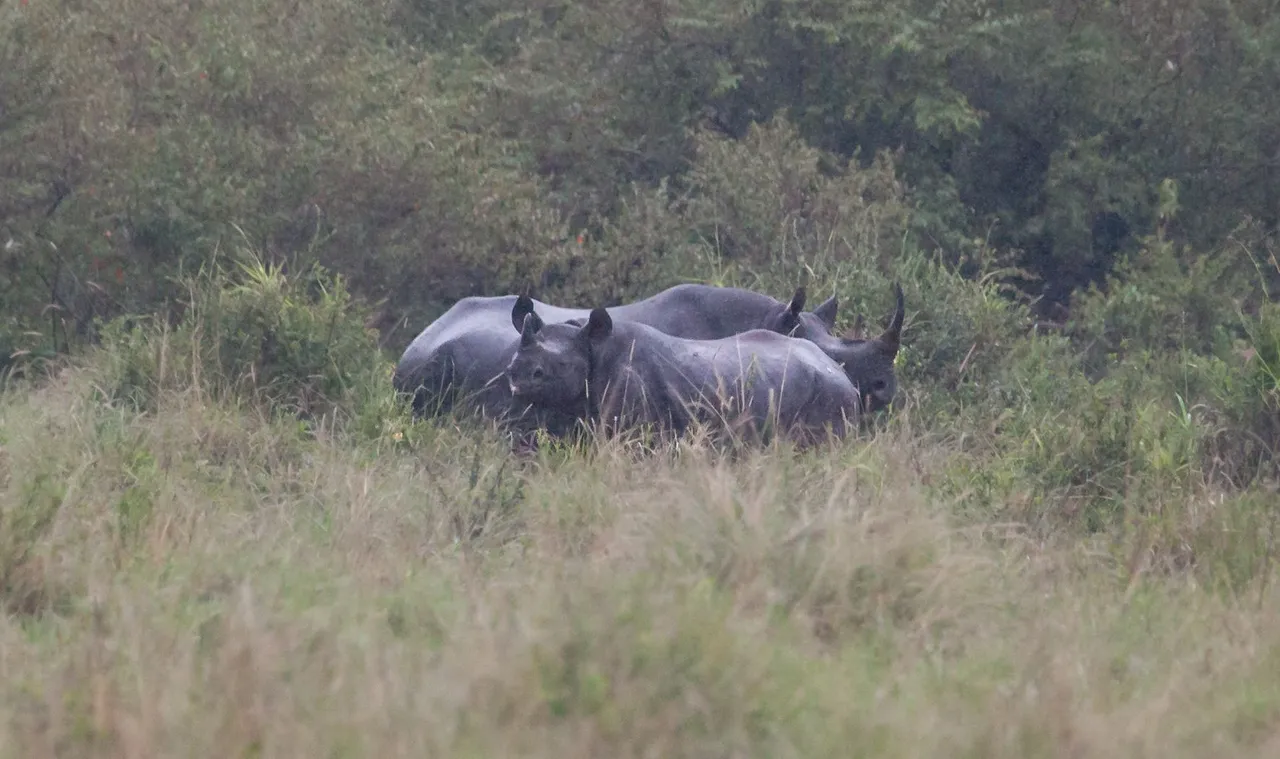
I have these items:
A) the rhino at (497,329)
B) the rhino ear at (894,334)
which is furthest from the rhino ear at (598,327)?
the rhino ear at (894,334)

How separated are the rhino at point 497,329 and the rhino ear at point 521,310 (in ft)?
0.17

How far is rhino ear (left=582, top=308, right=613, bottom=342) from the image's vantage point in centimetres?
878

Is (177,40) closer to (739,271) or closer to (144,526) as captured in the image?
Result: (739,271)

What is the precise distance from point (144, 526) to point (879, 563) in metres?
2.76

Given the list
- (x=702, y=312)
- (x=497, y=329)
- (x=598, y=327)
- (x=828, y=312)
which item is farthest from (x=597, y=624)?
(x=828, y=312)

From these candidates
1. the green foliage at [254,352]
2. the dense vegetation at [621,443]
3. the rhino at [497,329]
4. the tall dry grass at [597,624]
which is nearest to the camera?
the tall dry grass at [597,624]

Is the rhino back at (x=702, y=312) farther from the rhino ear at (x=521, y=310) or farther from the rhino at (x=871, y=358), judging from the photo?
the rhino ear at (x=521, y=310)

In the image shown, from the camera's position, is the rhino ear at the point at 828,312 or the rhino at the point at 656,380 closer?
the rhino at the point at 656,380

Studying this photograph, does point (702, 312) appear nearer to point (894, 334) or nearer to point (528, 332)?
point (894, 334)

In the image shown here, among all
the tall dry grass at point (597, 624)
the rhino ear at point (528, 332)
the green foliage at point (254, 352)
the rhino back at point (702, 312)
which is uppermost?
the tall dry grass at point (597, 624)

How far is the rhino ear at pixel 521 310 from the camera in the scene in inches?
369

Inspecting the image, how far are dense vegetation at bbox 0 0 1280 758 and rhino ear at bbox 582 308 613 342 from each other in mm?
946

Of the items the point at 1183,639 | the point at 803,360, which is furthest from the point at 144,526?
the point at 803,360

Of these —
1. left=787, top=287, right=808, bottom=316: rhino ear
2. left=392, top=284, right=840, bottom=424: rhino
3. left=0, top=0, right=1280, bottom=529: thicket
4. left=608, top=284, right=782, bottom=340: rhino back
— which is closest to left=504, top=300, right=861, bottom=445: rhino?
left=392, top=284, right=840, bottom=424: rhino
